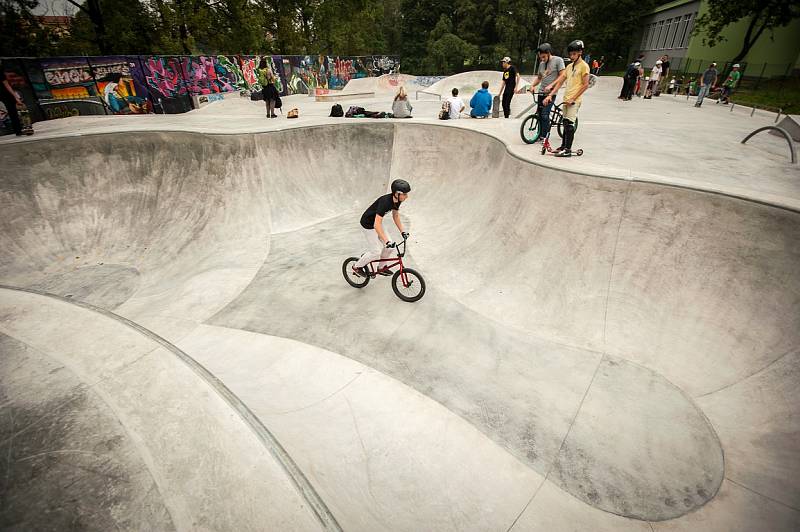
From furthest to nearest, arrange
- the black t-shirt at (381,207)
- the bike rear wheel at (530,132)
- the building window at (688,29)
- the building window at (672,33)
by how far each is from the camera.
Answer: the building window at (672,33) → the building window at (688,29) → the bike rear wheel at (530,132) → the black t-shirt at (381,207)

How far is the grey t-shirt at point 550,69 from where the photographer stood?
7781 mm

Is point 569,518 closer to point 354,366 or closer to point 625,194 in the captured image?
point 354,366

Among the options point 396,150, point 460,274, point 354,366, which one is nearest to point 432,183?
point 396,150

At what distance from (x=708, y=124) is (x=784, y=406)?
35.7ft

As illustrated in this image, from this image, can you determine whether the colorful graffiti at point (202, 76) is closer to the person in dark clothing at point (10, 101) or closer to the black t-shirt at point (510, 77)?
the person in dark clothing at point (10, 101)

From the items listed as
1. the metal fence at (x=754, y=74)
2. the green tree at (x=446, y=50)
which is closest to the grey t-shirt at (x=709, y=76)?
the metal fence at (x=754, y=74)

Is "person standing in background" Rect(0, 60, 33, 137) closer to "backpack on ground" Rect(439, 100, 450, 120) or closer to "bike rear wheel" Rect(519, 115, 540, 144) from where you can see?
"backpack on ground" Rect(439, 100, 450, 120)

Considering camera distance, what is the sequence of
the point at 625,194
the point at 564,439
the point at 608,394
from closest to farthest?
the point at 564,439
the point at 608,394
the point at 625,194

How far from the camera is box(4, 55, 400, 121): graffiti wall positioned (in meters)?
14.0

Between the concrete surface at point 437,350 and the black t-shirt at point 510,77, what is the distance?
2.39 metres

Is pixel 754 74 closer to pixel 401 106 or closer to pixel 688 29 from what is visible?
pixel 688 29

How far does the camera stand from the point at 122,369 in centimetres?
311

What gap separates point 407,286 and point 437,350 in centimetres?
145

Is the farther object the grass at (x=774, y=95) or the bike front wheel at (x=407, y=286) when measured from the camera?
the grass at (x=774, y=95)
